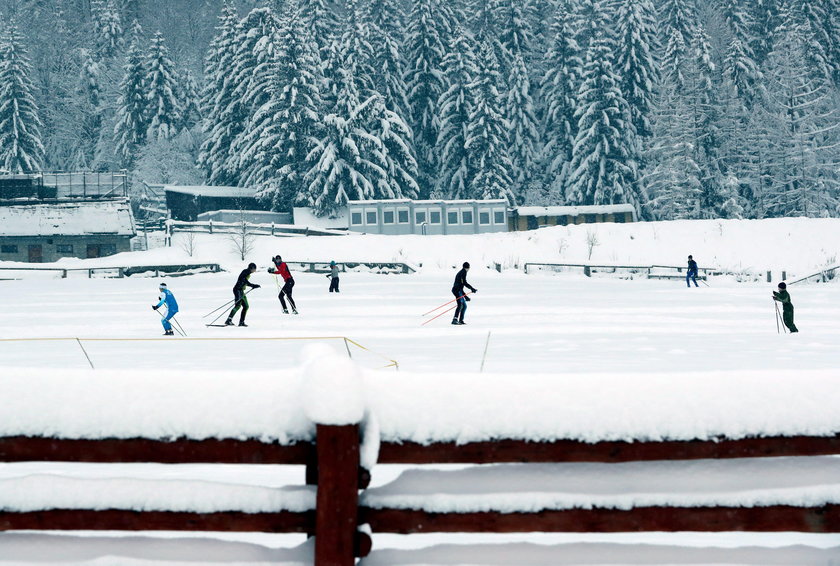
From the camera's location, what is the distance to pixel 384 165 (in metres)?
63.6

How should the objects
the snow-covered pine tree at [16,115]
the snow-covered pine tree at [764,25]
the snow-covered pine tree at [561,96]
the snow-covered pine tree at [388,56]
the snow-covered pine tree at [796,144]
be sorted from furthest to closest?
the snow-covered pine tree at [764,25]
the snow-covered pine tree at [16,115]
the snow-covered pine tree at [561,96]
the snow-covered pine tree at [388,56]
the snow-covered pine tree at [796,144]

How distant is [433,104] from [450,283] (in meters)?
38.6

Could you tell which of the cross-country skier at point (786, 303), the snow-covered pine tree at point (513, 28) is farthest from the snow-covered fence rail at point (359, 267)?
the snow-covered pine tree at point (513, 28)

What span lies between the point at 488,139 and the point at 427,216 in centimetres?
967

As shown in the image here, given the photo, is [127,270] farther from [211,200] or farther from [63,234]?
[211,200]

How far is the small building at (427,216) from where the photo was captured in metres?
59.6

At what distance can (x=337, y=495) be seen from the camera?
314cm

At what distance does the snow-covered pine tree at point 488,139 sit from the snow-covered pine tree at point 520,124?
2.76 meters

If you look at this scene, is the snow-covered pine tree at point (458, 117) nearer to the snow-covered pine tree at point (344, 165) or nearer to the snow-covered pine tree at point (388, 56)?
the snow-covered pine tree at point (388, 56)

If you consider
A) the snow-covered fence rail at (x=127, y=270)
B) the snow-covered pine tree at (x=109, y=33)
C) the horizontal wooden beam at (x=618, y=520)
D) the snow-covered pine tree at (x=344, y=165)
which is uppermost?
the snow-covered pine tree at (x=109, y=33)

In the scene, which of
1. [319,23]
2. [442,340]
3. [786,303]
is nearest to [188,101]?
[319,23]

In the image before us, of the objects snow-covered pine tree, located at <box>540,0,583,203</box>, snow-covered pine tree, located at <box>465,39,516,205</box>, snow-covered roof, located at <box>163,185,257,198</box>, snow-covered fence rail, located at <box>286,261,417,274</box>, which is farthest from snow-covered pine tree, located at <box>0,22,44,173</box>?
snow-covered pine tree, located at <box>540,0,583,203</box>

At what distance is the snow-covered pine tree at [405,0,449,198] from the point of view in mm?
70625

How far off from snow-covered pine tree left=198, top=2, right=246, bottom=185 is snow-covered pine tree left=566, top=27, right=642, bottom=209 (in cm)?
2681
